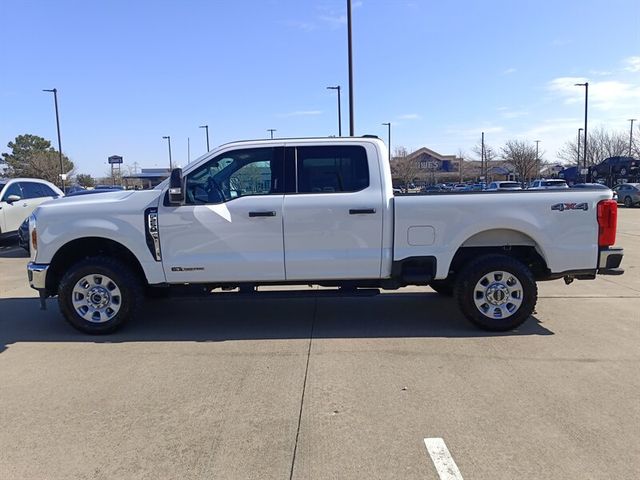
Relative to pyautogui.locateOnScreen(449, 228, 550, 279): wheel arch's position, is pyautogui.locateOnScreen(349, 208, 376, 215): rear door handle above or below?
above

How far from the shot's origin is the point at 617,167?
37.8 metres

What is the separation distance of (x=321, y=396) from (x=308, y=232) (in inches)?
77.1

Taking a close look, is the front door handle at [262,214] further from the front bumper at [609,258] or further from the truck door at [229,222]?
the front bumper at [609,258]

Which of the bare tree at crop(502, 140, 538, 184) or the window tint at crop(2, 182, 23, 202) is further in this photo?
the bare tree at crop(502, 140, 538, 184)

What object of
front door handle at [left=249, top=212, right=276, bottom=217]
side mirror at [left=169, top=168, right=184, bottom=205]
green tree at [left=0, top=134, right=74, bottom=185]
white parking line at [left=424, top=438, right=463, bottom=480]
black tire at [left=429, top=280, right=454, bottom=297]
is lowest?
white parking line at [left=424, top=438, right=463, bottom=480]

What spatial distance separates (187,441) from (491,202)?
3.84 meters

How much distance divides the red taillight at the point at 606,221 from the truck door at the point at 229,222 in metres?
3.45

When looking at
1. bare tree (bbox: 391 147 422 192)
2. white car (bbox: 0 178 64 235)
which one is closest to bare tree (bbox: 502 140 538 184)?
bare tree (bbox: 391 147 422 192)

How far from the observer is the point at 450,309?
6730 mm

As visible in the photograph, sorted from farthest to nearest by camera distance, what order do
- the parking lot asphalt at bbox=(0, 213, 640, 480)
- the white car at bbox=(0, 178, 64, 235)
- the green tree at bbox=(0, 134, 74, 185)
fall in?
the green tree at bbox=(0, 134, 74, 185), the white car at bbox=(0, 178, 64, 235), the parking lot asphalt at bbox=(0, 213, 640, 480)

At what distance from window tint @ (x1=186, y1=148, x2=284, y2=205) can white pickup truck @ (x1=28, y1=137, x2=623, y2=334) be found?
0.4 inches

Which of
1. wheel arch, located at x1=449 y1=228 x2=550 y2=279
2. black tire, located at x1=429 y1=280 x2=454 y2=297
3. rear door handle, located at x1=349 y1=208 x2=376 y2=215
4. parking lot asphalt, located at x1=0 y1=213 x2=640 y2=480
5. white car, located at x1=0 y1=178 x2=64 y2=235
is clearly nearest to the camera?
parking lot asphalt, located at x1=0 y1=213 x2=640 y2=480

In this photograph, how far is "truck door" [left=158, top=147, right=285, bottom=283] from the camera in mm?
5496

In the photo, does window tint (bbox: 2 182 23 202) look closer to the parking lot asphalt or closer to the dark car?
the parking lot asphalt
